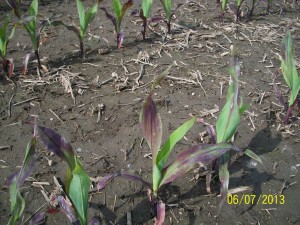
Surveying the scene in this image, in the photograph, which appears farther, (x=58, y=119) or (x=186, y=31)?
(x=186, y=31)

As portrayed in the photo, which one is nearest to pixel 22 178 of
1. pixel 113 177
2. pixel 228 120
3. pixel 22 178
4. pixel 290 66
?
pixel 22 178

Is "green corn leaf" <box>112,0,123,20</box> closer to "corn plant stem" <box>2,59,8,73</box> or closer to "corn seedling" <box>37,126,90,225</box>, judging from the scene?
"corn plant stem" <box>2,59,8,73</box>

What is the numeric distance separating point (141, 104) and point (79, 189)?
3.65ft

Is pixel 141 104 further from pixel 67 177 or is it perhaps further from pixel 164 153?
pixel 67 177

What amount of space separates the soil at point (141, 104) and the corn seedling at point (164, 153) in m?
0.24

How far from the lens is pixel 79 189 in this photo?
1.17 m

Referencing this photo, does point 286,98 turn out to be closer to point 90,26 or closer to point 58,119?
point 58,119

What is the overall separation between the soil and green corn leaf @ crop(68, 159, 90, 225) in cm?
34

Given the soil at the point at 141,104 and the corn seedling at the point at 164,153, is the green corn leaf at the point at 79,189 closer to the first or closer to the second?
the corn seedling at the point at 164,153

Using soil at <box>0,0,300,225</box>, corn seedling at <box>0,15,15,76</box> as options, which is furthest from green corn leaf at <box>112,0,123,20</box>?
corn seedling at <box>0,15,15,76</box>

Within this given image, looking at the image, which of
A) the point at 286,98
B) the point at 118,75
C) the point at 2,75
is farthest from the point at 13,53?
the point at 286,98

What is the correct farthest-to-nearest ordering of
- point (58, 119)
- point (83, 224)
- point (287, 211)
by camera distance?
point (58, 119) < point (287, 211) < point (83, 224)

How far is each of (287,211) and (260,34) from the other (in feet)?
6.81

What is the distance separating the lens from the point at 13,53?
2.66 metres
